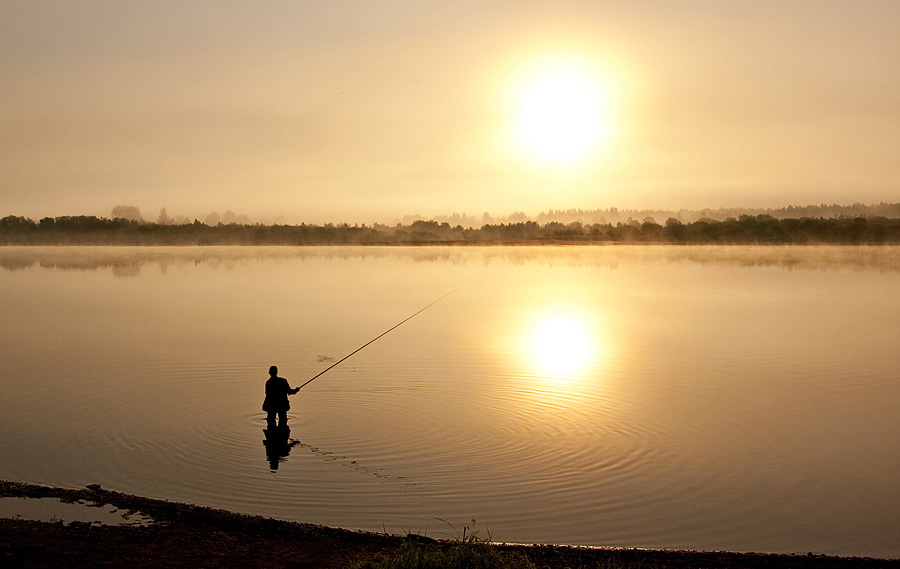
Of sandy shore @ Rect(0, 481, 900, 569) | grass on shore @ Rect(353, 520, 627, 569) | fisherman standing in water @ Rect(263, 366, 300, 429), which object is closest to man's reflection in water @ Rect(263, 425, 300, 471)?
fisherman standing in water @ Rect(263, 366, 300, 429)

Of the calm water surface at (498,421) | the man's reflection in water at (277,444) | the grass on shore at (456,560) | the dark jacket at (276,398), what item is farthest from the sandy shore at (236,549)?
the dark jacket at (276,398)

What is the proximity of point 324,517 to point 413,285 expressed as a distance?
47903 millimetres

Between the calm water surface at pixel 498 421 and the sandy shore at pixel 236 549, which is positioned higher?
the sandy shore at pixel 236 549

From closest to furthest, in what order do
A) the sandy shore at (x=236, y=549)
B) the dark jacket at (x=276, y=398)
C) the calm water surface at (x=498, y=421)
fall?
the sandy shore at (x=236, y=549)
the calm water surface at (x=498, y=421)
the dark jacket at (x=276, y=398)

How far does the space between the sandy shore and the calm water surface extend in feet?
2.88

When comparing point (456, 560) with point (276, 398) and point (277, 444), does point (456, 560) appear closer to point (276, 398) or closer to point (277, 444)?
point (277, 444)

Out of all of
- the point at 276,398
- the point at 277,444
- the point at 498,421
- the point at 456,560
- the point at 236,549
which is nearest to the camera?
the point at 456,560

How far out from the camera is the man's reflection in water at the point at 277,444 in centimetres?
1344

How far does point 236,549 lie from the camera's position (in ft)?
29.2

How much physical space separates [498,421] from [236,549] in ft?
27.5

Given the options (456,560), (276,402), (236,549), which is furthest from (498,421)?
(456,560)

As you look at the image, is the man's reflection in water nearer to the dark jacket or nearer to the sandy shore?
Result: the dark jacket

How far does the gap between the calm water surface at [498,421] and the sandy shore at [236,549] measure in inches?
34.6

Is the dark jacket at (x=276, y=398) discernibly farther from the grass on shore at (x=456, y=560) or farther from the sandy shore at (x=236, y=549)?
the grass on shore at (x=456, y=560)
